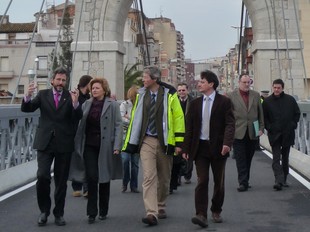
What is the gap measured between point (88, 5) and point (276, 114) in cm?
1189

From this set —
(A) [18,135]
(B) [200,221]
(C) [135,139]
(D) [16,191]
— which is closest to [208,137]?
(C) [135,139]

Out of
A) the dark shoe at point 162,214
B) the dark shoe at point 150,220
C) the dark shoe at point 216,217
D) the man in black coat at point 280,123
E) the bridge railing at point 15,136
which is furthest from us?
the bridge railing at point 15,136

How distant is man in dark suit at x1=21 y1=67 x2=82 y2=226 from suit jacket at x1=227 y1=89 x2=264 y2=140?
3.47 meters

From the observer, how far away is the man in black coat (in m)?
10.0

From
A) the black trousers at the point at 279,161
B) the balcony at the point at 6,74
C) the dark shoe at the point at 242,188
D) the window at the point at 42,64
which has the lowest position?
the dark shoe at the point at 242,188

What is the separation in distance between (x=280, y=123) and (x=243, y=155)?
32.4 inches

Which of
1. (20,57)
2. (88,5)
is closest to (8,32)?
(20,57)

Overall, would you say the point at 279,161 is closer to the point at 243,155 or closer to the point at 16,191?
the point at 243,155

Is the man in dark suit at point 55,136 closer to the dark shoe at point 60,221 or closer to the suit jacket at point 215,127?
the dark shoe at point 60,221

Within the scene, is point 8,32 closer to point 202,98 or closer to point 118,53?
point 118,53

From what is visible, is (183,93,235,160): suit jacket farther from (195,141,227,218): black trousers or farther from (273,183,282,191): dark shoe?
(273,183,282,191): dark shoe

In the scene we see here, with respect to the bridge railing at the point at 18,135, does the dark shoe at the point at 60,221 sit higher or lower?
lower

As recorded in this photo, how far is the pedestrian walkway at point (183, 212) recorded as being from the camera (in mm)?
7031

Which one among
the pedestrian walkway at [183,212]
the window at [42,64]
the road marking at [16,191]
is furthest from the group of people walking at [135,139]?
the window at [42,64]
